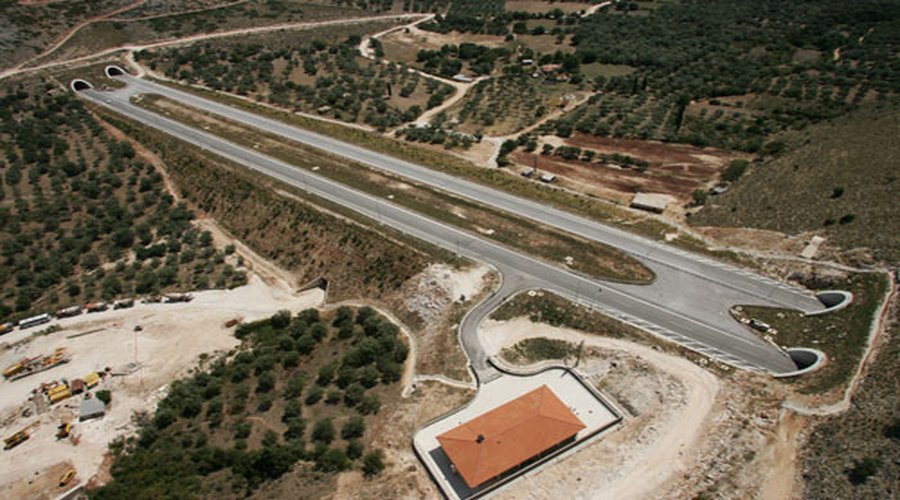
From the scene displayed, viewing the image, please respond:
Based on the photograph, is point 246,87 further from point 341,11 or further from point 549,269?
point 549,269

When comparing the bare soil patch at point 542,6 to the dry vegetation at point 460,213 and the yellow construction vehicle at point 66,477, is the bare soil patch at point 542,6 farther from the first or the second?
the yellow construction vehicle at point 66,477

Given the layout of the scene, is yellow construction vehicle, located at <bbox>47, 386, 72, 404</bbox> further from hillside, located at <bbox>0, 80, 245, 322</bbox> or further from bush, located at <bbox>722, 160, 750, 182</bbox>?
bush, located at <bbox>722, 160, 750, 182</bbox>

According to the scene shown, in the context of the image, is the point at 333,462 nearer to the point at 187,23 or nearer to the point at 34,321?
the point at 34,321

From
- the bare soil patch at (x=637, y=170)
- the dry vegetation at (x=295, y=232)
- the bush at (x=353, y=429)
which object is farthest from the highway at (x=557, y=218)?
the bush at (x=353, y=429)

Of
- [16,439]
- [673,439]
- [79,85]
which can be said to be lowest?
[16,439]

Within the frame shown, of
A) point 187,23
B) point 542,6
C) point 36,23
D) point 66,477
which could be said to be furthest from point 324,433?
point 542,6

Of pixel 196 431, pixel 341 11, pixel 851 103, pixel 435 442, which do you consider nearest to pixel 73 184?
pixel 196 431
